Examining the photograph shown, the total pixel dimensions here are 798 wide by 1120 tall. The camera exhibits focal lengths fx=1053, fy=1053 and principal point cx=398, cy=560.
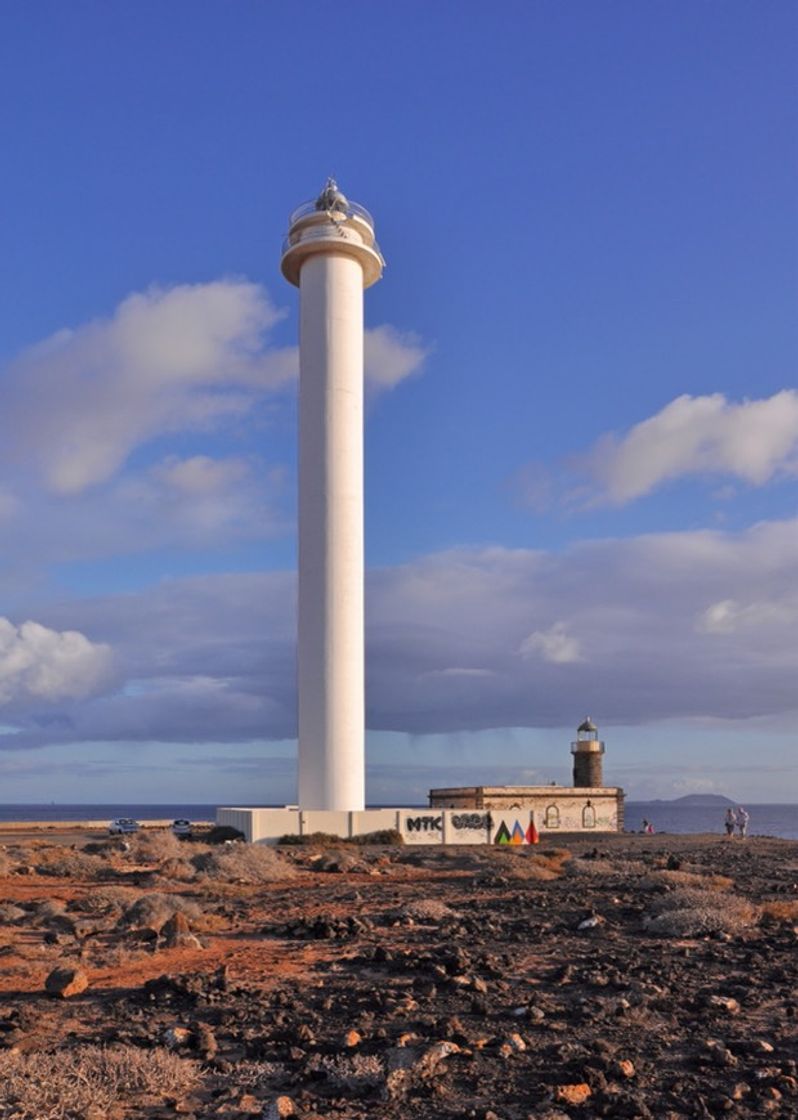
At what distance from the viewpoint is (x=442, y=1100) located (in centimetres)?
795

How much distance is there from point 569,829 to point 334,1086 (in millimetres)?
45936

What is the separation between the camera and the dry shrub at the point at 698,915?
15.2 m

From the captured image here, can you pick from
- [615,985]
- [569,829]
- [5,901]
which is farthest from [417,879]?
[569,829]

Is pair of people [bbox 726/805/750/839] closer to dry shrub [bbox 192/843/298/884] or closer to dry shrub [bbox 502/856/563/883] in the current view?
dry shrub [bbox 502/856/563/883]

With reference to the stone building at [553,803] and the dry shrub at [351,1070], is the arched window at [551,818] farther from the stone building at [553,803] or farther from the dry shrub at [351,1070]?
the dry shrub at [351,1070]

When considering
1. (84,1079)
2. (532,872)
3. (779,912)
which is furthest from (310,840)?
(84,1079)

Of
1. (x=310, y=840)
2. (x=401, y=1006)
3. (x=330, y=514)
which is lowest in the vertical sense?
(x=310, y=840)

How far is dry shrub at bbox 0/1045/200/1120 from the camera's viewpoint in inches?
298

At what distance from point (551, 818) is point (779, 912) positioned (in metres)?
36.0

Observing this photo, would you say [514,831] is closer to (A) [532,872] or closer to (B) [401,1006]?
(A) [532,872]

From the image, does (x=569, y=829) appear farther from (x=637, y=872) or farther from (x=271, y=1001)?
(x=271, y=1001)

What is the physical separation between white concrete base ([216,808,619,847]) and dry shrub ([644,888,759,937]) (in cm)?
2000

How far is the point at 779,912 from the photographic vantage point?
56.2 feet

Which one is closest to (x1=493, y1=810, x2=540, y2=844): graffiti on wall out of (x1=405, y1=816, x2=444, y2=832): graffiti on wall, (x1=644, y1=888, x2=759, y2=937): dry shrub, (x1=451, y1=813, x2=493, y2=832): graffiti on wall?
(x1=451, y1=813, x2=493, y2=832): graffiti on wall
